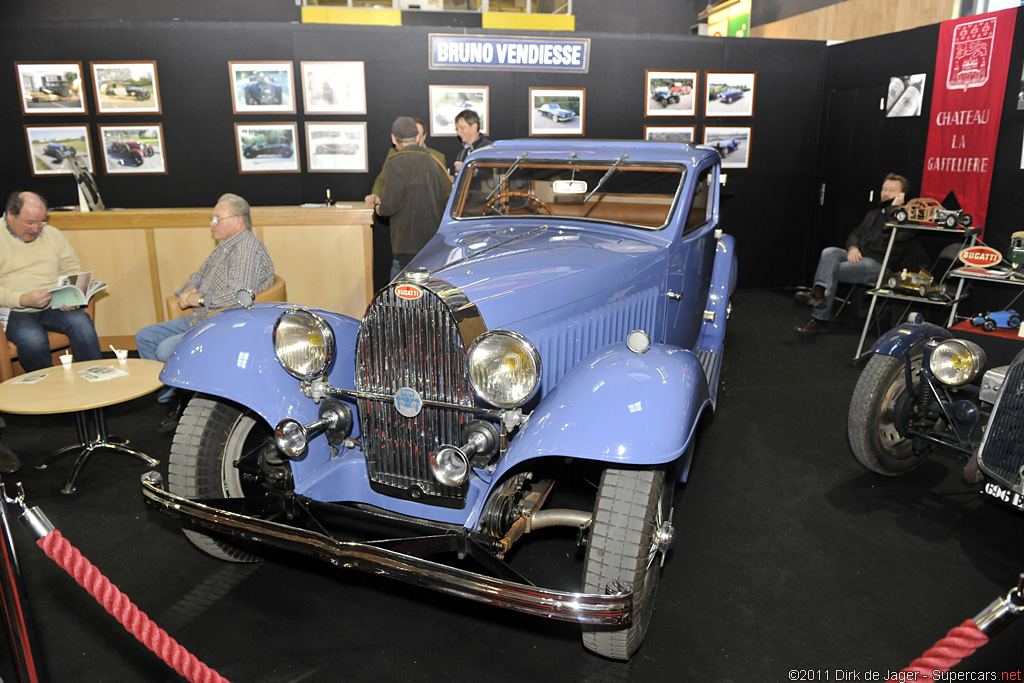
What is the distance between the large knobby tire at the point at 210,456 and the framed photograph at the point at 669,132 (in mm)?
5770

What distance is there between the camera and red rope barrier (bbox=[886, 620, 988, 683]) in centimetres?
142

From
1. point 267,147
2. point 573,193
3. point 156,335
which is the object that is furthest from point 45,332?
point 573,193

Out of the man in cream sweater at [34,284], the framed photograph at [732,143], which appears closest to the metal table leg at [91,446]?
the man in cream sweater at [34,284]

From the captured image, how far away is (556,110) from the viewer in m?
6.99

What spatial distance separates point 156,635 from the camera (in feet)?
5.53

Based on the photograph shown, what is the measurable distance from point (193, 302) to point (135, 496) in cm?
124

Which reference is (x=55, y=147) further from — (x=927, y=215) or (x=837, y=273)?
(x=927, y=215)

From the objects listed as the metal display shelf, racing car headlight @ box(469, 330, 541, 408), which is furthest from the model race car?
racing car headlight @ box(469, 330, 541, 408)

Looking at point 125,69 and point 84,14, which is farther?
point 84,14

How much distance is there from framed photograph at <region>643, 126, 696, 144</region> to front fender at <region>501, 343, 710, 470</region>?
5689 millimetres

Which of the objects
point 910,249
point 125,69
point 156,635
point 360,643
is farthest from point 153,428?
point 910,249

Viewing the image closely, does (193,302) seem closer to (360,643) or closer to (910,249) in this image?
(360,643)

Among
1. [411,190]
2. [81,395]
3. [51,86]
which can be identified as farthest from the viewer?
[51,86]

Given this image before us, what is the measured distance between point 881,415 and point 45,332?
4.83m
